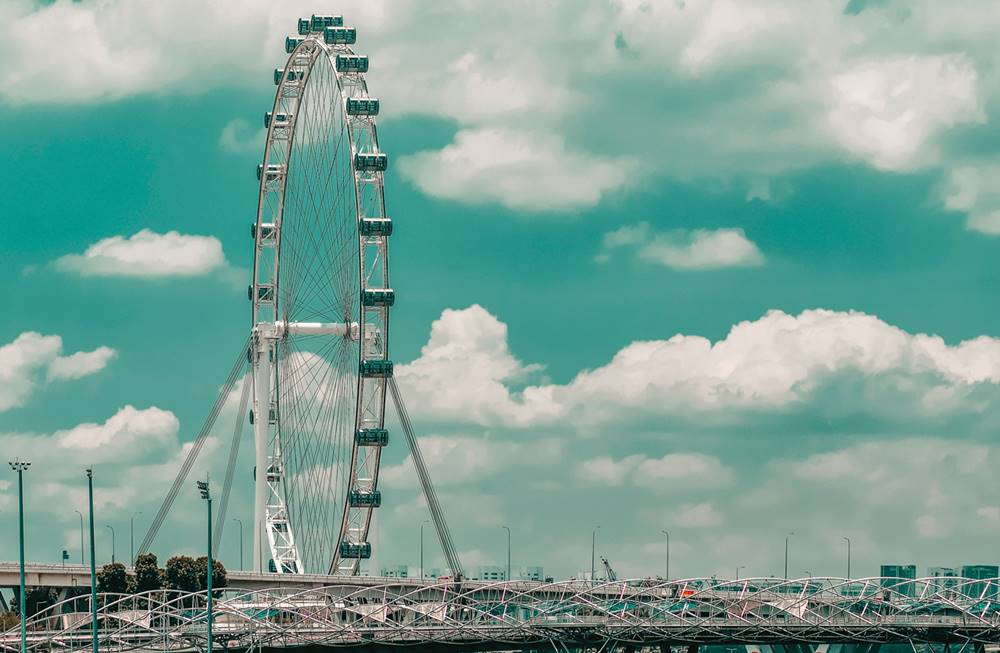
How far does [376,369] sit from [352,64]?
95.5 feet

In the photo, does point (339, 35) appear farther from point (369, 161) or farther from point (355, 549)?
point (355, 549)

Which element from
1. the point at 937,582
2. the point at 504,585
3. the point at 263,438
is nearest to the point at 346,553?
the point at 263,438

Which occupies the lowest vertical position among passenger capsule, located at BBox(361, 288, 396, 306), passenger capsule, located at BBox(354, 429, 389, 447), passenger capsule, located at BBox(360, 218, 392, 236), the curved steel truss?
the curved steel truss

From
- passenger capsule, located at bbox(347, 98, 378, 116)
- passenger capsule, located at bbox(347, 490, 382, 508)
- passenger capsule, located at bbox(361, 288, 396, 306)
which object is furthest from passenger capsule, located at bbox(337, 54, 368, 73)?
passenger capsule, located at bbox(347, 490, 382, 508)

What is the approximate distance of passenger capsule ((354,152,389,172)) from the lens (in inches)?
6703

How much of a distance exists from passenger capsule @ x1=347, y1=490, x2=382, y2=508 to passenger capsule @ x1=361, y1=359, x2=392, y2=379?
12.1 m

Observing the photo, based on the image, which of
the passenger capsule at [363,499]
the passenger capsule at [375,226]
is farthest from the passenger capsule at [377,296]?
the passenger capsule at [363,499]

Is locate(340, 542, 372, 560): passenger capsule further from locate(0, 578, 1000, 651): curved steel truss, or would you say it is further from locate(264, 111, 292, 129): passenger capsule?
locate(264, 111, 292, 129): passenger capsule

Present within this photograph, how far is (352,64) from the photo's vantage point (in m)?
171

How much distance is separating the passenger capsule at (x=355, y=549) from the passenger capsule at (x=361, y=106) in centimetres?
4328

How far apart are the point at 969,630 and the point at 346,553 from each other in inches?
2380

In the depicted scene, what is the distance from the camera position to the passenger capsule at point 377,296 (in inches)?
6919

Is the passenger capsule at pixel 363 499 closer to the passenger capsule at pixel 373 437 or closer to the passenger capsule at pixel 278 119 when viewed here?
the passenger capsule at pixel 373 437

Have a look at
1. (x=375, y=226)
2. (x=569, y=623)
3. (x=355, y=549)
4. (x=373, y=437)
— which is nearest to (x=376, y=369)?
(x=373, y=437)
